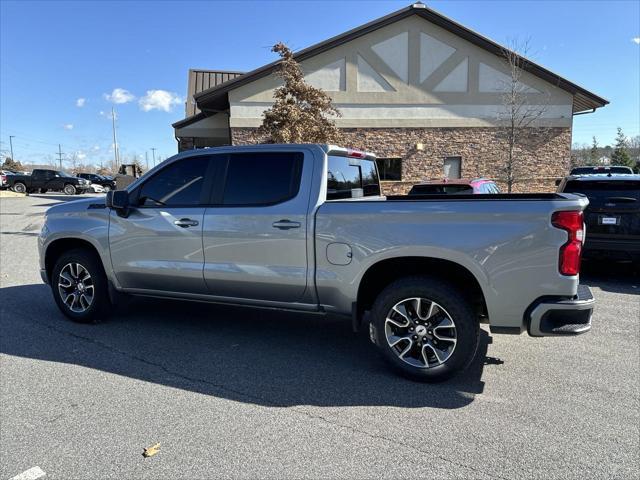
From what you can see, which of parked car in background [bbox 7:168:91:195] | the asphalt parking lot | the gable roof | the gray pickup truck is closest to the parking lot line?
the asphalt parking lot

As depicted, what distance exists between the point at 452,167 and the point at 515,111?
3.53 m

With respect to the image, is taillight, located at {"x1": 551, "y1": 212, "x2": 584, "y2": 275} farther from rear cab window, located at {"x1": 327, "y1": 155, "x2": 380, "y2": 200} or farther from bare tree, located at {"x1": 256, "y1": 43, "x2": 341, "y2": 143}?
bare tree, located at {"x1": 256, "y1": 43, "x2": 341, "y2": 143}

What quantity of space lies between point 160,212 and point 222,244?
835 mm

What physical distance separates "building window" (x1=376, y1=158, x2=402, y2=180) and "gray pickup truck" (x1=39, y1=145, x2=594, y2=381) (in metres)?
16.8

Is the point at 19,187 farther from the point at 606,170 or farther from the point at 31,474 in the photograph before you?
the point at 31,474

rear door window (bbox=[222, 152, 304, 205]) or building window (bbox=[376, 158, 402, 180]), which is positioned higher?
building window (bbox=[376, 158, 402, 180])

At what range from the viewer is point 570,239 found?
351cm

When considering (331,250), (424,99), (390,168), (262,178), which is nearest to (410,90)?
(424,99)

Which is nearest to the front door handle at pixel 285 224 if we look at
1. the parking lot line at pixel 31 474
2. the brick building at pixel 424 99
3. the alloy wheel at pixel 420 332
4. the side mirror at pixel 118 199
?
the alloy wheel at pixel 420 332

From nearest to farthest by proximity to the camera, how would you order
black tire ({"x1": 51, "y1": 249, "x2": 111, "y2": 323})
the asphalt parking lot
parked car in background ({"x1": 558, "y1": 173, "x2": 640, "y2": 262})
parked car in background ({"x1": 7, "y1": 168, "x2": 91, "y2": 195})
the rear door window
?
the asphalt parking lot, the rear door window, black tire ({"x1": 51, "y1": 249, "x2": 111, "y2": 323}), parked car in background ({"x1": 558, "y1": 173, "x2": 640, "y2": 262}), parked car in background ({"x1": 7, "y1": 168, "x2": 91, "y2": 195})

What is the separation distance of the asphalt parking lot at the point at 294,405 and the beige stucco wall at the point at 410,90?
1666 cm

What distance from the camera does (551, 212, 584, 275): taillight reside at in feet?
11.4

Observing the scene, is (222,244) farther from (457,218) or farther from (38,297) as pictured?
(38,297)

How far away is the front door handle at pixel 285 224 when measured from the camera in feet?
14.0
